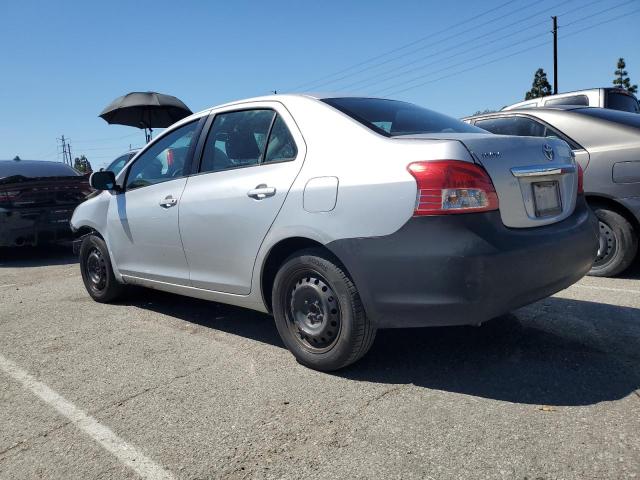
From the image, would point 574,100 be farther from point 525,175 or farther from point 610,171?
point 525,175

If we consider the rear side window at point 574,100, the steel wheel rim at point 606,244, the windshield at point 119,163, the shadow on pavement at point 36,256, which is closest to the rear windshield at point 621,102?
the rear side window at point 574,100

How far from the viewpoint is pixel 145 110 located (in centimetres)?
1373

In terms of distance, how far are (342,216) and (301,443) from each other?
113cm

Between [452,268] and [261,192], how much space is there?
129 cm

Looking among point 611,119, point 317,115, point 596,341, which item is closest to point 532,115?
point 611,119

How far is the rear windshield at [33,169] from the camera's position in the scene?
329 inches

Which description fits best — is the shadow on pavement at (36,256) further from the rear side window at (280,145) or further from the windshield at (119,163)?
the rear side window at (280,145)

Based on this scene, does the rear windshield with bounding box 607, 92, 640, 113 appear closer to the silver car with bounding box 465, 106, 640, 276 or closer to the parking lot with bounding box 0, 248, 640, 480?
the silver car with bounding box 465, 106, 640, 276

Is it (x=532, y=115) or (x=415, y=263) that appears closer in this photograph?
(x=415, y=263)

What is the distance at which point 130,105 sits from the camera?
509 inches

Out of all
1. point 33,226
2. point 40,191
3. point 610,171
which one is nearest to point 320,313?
point 610,171

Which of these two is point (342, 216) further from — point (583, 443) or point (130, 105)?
point (130, 105)

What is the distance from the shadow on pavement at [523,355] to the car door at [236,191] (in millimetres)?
663

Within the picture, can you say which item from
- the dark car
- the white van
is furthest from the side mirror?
the white van
